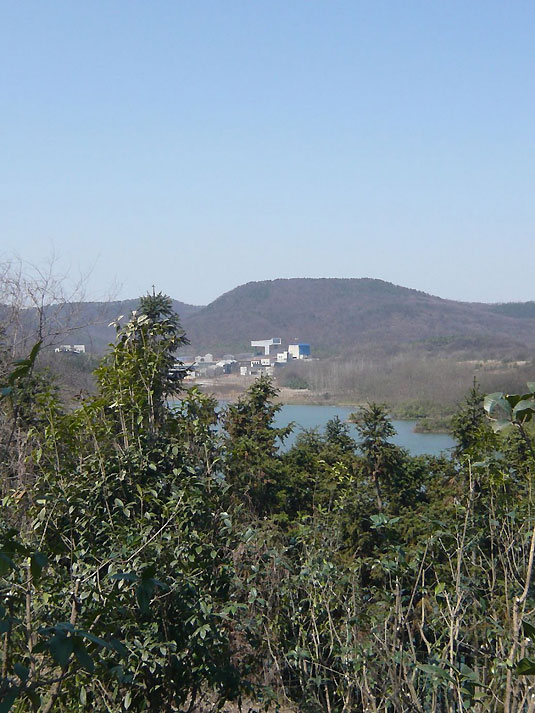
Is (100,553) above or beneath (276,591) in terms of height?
above

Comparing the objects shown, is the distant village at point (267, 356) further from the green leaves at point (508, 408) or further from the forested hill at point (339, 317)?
the green leaves at point (508, 408)

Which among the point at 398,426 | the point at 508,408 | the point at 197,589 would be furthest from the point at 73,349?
the point at 398,426

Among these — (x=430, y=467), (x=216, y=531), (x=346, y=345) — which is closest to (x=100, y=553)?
(x=216, y=531)

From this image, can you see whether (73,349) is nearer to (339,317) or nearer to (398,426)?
(398,426)

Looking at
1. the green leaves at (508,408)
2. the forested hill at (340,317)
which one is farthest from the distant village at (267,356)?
the green leaves at (508,408)

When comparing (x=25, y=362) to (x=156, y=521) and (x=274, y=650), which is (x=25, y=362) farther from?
(x=274, y=650)

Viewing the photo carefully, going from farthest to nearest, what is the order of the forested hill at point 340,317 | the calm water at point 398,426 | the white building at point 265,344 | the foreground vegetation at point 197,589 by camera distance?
the forested hill at point 340,317
the white building at point 265,344
the calm water at point 398,426
the foreground vegetation at point 197,589

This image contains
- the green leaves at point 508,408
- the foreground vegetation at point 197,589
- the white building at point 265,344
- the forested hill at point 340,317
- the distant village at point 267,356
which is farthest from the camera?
the forested hill at point 340,317
